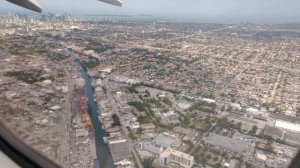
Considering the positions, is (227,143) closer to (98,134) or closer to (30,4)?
(98,134)

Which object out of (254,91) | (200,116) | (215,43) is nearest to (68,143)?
(200,116)

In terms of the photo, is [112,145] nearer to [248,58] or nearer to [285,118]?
[285,118]

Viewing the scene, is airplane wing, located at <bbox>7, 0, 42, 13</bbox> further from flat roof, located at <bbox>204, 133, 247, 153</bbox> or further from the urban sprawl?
flat roof, located at <bbox>204, 133, 247, 153</bbox>

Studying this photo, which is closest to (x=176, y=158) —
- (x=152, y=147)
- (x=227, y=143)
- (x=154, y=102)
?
(x=152, y=147)

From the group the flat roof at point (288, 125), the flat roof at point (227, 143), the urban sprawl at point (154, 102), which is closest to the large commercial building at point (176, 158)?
the urban sprawl at point (154, 102)

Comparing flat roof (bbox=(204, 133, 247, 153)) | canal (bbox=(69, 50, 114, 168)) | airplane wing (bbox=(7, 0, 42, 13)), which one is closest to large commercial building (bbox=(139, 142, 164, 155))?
canal (bbox=(69, 50, 114, 168))

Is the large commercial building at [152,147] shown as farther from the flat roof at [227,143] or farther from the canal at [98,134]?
the flat roof at [227,143]

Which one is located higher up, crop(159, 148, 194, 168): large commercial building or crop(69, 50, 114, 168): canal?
crop(159, 148, 194, 168): large commercial building

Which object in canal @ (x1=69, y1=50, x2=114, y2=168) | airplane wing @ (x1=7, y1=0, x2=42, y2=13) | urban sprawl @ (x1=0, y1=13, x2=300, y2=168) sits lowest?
canal @ (x1=69, y1=50, x2=114, y2=168)
